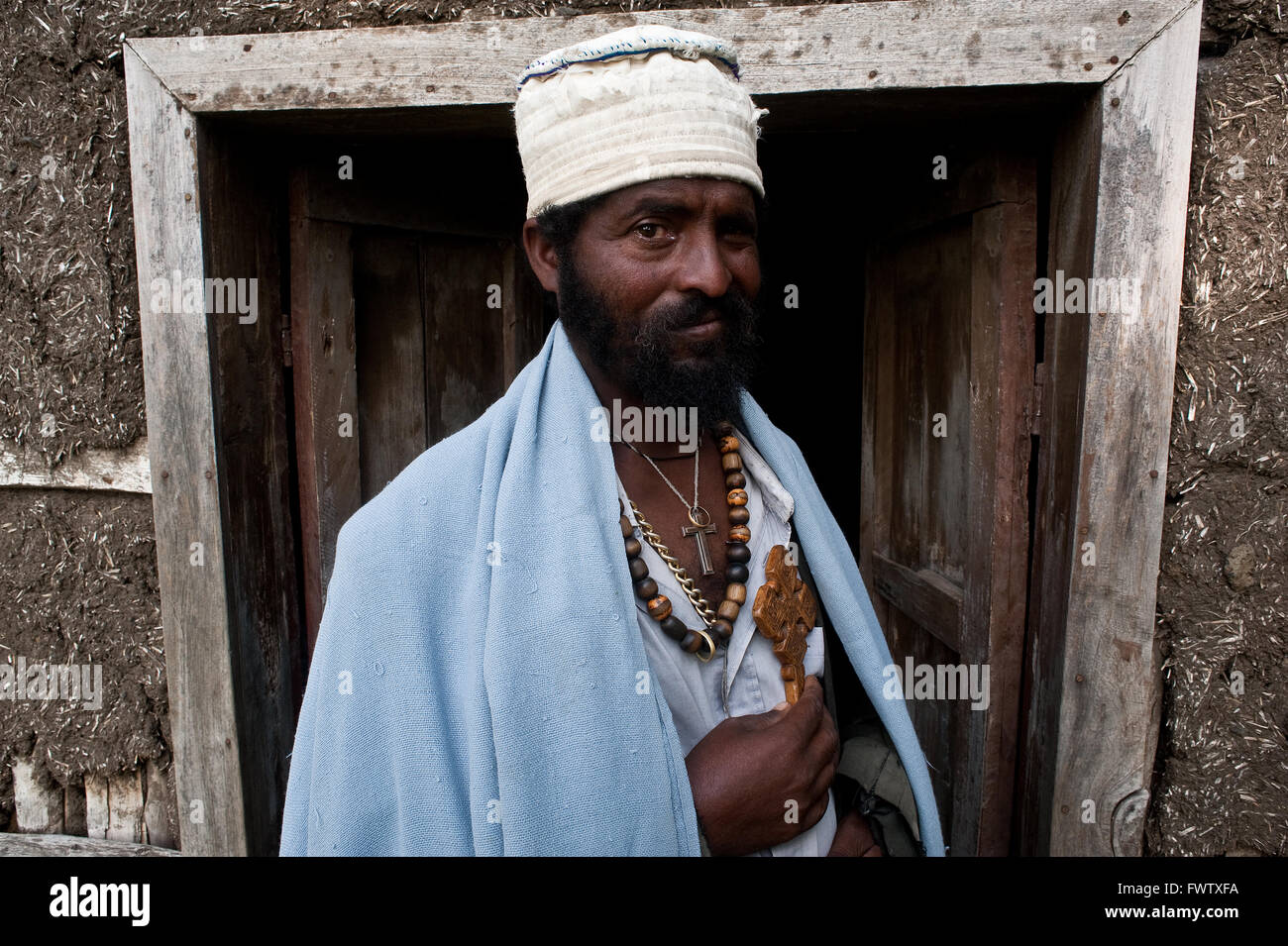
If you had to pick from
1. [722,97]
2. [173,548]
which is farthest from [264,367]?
[722,97]

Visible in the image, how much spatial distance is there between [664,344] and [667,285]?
0.34 feet

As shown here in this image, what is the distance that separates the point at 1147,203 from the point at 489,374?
196 centimetres

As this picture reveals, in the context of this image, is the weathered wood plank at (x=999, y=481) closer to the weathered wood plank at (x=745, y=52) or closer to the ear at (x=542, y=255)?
the weathered wood plank at (x=745, y=52)

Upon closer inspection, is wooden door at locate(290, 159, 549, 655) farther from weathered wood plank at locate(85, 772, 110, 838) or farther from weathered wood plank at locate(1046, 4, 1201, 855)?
weathered wood plank at locate(1046, 4, 1201, 855)

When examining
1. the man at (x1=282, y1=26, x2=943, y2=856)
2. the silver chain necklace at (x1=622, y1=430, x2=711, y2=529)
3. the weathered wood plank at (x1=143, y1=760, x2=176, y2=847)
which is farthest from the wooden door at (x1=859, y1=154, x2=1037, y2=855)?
the weathered wood plank at (x1=143, y1=760, x2=176, y2=847)

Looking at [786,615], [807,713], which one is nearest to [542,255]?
[786,615]

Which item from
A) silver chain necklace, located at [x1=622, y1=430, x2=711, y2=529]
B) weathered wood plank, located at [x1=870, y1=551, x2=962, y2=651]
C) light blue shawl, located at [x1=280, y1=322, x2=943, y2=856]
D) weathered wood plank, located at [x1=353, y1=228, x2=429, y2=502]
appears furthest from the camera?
weathered wood plank, located at [x1=353, y1=228, x2=429, y2=502]

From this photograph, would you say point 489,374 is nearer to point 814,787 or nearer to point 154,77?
point 154,77

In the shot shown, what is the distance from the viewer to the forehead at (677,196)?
136 cm

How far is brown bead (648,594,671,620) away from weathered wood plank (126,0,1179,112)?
3.77 ft

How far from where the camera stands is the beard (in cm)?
142

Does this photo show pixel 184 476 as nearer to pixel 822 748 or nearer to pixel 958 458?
pixel 822 748

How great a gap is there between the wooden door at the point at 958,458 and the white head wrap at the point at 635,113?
3.06ft

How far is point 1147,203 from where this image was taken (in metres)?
1.70
